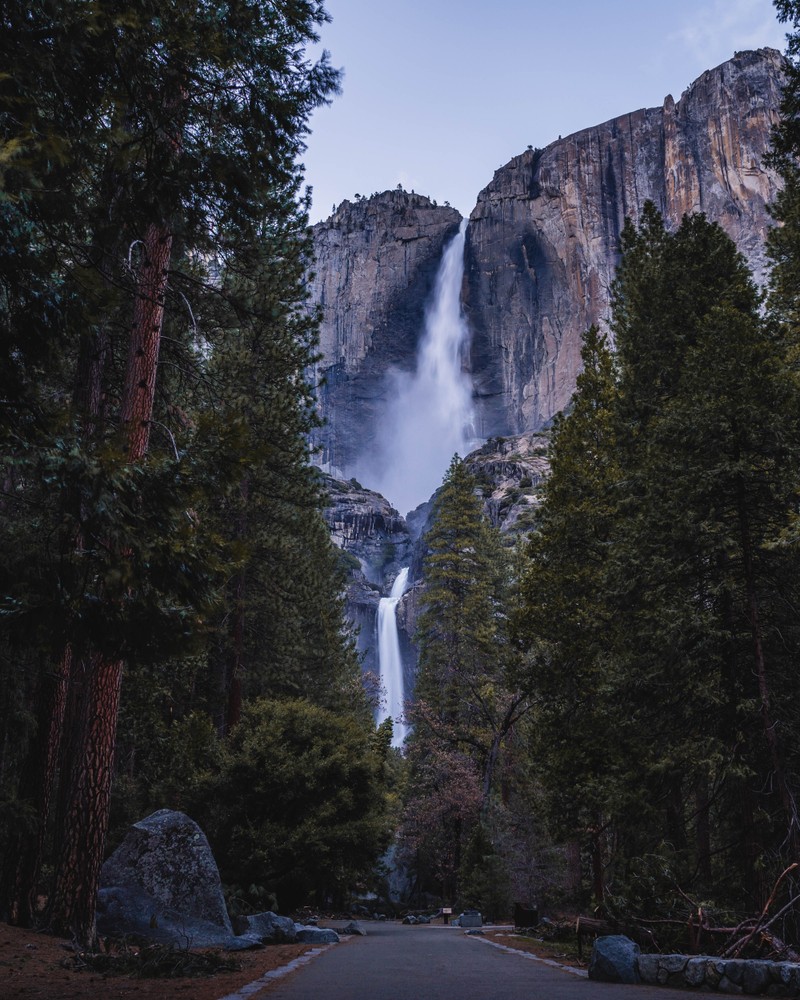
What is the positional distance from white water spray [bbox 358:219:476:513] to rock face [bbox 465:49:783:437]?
3.27m

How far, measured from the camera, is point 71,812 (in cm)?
826

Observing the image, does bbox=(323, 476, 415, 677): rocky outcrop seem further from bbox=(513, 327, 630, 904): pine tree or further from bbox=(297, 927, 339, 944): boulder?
bbox=(297, 927, 339, 944): boulder

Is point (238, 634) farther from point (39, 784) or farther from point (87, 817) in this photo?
point (87, 817)

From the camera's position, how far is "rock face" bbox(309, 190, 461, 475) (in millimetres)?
119562

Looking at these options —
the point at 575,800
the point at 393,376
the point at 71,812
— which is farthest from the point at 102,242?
the point at 393,376

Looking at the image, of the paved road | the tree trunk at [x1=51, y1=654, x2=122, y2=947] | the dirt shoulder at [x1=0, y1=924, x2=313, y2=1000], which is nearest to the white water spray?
the paved road

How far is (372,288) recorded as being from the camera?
4828 inches

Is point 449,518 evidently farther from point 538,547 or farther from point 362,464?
point 362,464

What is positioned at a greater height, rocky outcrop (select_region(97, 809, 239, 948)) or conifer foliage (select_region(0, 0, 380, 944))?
conifer foliage (select_region(0, 0, 380, 944))

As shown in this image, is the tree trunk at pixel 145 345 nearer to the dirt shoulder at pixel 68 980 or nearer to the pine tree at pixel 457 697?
the dirt shoulder at pixel 68 980

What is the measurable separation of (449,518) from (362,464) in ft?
330

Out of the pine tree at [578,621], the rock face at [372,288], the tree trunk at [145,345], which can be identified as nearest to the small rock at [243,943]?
the tree trunk at [145,345]

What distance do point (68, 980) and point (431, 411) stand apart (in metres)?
124

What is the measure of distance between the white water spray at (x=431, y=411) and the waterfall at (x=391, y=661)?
143ft
